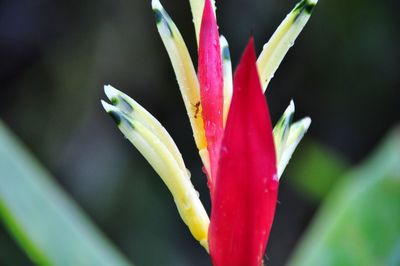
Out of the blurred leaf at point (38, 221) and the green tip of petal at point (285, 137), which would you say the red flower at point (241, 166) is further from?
the blurred leaf at point (38, 221)

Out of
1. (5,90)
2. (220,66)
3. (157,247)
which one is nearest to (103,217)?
(157,247)

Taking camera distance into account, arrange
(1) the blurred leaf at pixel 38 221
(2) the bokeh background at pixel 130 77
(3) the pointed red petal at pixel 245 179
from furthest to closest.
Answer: (2) the bokeh background at pixel 130 77, (1) the blurred leaf at pixel 38 221, (3) the pointed red petal at pixel 245 179

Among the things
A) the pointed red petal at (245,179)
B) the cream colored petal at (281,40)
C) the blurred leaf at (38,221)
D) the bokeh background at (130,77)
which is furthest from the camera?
the bokeh background at (130,77)

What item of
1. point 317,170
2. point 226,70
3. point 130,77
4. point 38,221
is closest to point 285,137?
point 226,70

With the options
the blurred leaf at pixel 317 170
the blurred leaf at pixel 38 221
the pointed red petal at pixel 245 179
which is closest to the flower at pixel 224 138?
the pointed red petal at pixel 245 179

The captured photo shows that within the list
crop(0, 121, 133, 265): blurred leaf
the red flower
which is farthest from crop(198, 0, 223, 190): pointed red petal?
crop(0, 121, 133, 265): blurred leaf

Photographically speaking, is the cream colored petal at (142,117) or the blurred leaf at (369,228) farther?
the blurred leaf at (369,228)

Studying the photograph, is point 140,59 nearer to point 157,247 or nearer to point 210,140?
point 157,247
